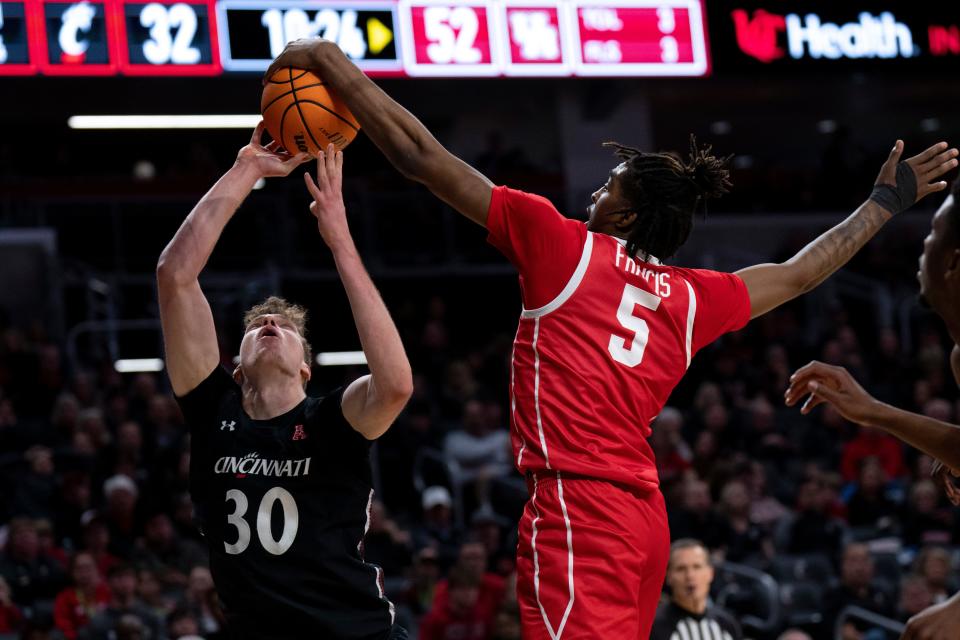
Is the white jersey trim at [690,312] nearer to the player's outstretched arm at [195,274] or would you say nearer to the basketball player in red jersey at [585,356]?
the basketball player in red jersey at [585,356]

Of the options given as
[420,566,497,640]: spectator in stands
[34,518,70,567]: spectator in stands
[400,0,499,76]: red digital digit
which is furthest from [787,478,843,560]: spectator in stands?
[34,518,70,567]: spectator in stands

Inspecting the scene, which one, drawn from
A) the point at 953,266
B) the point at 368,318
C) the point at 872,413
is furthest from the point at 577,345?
the point at 953,266

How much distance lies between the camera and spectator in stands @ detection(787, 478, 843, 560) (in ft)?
37.2

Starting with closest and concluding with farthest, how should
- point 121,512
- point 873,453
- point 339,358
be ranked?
point 121,512 → point 873,453 → point 339,358

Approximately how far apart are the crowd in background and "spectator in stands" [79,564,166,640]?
13mm

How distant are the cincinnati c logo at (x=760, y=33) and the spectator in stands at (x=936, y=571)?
16.6 ft

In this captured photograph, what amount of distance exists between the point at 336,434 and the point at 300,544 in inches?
13.0

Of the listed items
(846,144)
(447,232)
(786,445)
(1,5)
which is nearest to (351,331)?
(447,232)

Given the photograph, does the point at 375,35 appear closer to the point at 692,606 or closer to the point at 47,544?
the point at 47,544

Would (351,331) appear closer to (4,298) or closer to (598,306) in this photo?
(4,298)

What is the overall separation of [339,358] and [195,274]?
10.8 meters

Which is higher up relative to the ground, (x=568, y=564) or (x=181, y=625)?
(x=568, y=564)

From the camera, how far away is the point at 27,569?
941cm

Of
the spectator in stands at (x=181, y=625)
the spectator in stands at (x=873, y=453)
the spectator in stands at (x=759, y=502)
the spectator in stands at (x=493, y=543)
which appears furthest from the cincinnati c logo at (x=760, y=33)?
the spectator in stands at (x=181, y=625)
